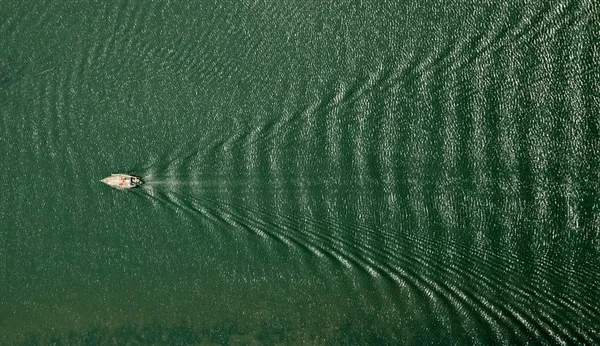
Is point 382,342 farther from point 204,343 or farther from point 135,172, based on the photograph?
point 135,172

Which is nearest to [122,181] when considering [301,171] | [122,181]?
[122,181]

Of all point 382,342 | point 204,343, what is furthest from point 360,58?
point 204,343

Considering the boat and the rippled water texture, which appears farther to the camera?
the boat

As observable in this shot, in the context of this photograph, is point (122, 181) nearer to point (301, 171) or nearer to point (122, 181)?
point (122, 181)

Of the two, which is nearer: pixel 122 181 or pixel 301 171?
pixel 301 171

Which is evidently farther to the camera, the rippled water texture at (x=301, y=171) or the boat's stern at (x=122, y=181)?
the boat's stern at (x=122, y=181)
